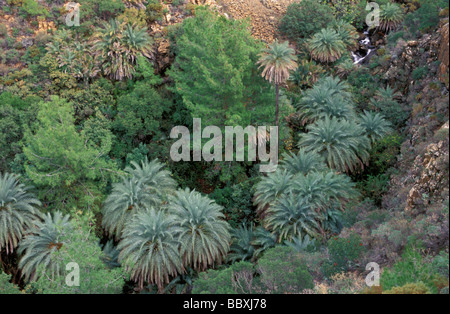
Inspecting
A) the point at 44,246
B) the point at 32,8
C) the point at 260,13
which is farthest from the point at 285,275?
the point at 32,8

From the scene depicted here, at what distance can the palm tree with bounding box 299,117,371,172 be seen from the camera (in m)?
30.1

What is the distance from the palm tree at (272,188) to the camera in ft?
90.5

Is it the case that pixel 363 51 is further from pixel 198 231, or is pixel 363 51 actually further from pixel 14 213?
pixel 14 213

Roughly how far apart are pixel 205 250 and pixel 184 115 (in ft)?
48.4

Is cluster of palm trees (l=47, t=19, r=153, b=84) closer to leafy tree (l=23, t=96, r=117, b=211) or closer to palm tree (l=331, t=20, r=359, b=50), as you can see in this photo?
leafy tree (l=23, t=96, r=117, b=211)

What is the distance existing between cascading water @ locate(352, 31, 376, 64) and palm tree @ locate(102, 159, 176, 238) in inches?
1038

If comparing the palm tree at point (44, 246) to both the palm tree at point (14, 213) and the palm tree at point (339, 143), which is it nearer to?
the palm tree at point (14, 213)

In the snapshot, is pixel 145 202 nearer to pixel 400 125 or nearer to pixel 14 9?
pixel 400 125

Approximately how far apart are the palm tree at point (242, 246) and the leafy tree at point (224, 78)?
7.58 meters

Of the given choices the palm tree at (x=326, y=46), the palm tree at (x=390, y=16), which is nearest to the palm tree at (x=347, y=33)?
the palm tree at (x=326, y=46)

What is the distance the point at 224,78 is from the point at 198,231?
11825 mm

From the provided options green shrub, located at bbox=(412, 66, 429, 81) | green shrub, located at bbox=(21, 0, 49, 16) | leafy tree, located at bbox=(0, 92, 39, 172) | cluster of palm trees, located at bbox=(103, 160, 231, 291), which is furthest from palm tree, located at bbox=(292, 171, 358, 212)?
green shrub, located at bbox=(21, 0, 49, 16)

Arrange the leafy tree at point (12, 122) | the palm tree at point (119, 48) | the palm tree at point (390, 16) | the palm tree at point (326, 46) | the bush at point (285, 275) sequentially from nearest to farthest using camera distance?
the bush at point (285, 275) < the leafy tree at point (12, 122) < the palm tree at point (119, 48) < the palm tree at point (326, 46) < the palm tree at point (390, 16)

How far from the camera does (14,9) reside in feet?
141
